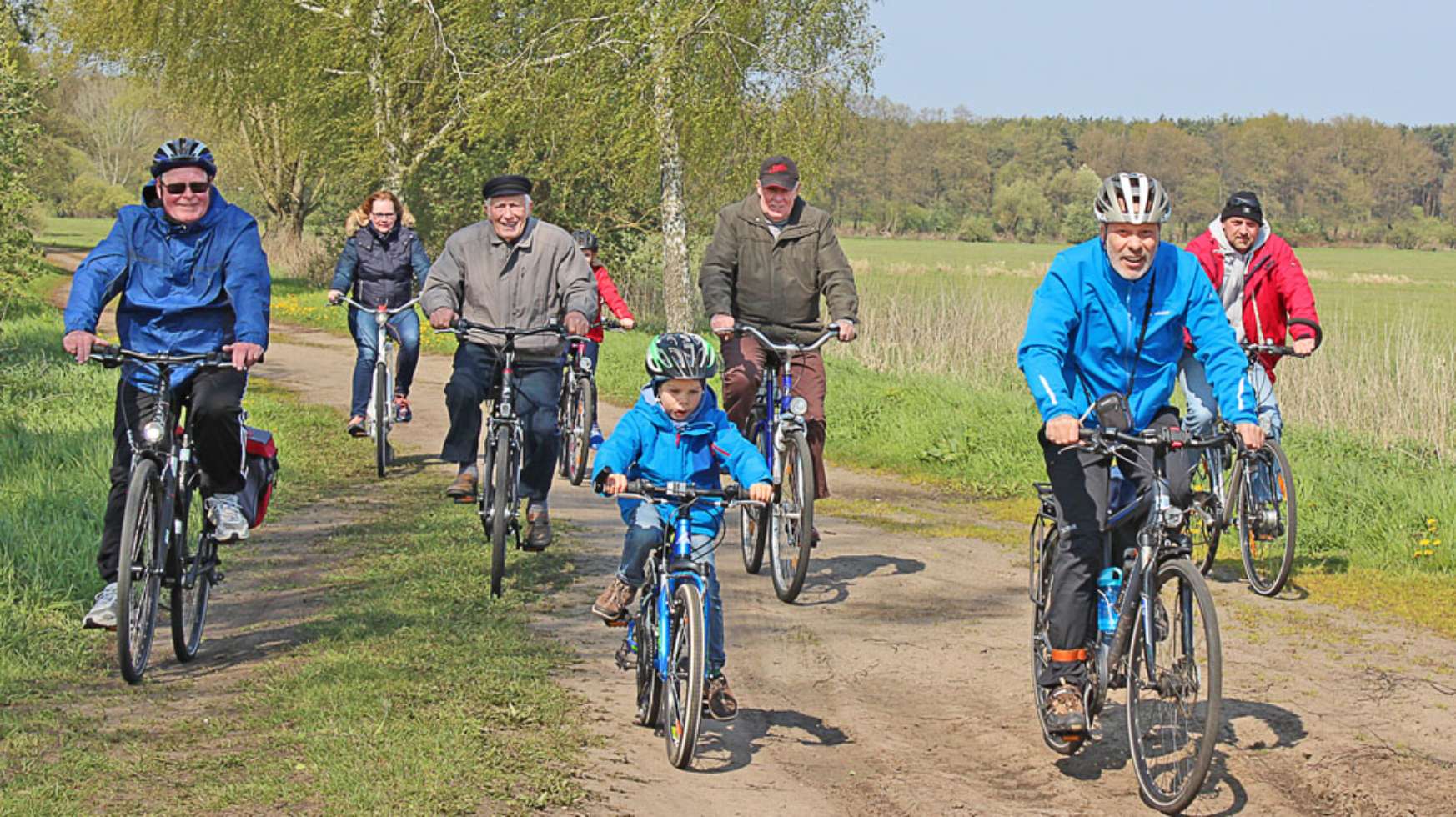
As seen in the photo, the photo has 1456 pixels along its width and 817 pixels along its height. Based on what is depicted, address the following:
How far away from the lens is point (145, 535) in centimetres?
630

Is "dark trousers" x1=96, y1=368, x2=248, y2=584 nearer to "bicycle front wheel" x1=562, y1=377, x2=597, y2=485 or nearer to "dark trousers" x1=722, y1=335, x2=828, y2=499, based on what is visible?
"dark trousers" x1=722, y1=335, x2=828, y2=499

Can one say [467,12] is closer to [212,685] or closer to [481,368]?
[481,368]

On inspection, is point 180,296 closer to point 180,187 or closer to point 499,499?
point 180,187

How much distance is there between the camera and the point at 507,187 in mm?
9023

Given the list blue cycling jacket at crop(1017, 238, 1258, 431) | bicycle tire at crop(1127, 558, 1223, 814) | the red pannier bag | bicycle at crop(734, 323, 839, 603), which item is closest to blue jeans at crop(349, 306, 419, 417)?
bicycle at crop(734, 323, 839, 603)

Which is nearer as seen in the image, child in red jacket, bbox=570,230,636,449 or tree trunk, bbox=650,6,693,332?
child in red jacket, bbox=570,230,636,449

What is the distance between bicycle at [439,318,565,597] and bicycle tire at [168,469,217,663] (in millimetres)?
1517

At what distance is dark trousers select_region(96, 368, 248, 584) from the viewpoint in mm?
6414

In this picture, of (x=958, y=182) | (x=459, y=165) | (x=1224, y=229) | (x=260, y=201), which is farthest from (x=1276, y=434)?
(x=958, y=182)

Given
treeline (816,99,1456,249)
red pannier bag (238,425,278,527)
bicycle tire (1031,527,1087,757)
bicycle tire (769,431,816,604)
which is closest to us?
bicycle tire (1031,527,1087,757)

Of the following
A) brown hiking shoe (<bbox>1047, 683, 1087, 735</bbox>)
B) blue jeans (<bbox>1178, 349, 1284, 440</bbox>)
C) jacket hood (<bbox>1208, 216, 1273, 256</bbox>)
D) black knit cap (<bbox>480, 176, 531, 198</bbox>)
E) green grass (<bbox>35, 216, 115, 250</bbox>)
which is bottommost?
green grass (<bbox>35, 216, 115, 250</bbox>)

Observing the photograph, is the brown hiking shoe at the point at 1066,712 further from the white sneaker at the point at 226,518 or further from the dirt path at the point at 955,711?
the white sneaker at the point at 226,518

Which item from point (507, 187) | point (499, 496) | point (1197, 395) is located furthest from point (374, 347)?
point (1197, 395)

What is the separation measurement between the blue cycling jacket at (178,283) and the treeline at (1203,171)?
8945 cm
